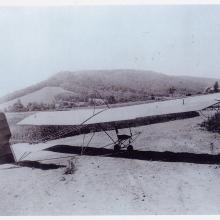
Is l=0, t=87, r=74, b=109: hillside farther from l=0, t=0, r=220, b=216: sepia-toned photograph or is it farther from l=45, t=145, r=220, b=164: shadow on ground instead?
l=45, t=145, r=220, b=164: shadow on ground

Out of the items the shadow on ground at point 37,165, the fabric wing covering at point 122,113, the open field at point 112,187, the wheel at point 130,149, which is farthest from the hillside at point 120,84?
the open field at point 112,187

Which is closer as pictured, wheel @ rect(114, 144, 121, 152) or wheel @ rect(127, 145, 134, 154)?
wheel @ rect(127, 145, 134, 154)

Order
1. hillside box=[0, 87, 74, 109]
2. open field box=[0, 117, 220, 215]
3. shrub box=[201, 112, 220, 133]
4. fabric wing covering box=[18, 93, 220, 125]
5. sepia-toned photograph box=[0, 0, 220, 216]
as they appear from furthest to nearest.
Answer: hillside box=[0, 87, 74, 109], shrub box=[201, 112, 220, 133], fabric wing covering box=[18, 93, 220, 125], sepia-toned photograph box=[0, 0, 220, 216], open field box=[0, 117, 220, 215]

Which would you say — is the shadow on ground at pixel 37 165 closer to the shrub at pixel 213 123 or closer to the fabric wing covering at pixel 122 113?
the fabric wing covering at pixel 122 113

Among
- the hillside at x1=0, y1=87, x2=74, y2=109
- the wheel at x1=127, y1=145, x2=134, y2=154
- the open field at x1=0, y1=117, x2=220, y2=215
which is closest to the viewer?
the open field at x1=0, y1=117, x2=220, y2=215

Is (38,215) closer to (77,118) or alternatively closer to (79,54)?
(77,118)

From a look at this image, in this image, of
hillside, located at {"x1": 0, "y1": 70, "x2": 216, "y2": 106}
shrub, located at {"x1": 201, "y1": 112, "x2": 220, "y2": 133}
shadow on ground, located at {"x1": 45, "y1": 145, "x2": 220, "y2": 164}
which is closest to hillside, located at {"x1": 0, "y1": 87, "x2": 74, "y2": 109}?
hillside, located at {"x1": 0, "y1": 70, "x2": 216, "y2": 106}

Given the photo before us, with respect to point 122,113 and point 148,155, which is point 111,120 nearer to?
point 122,113
